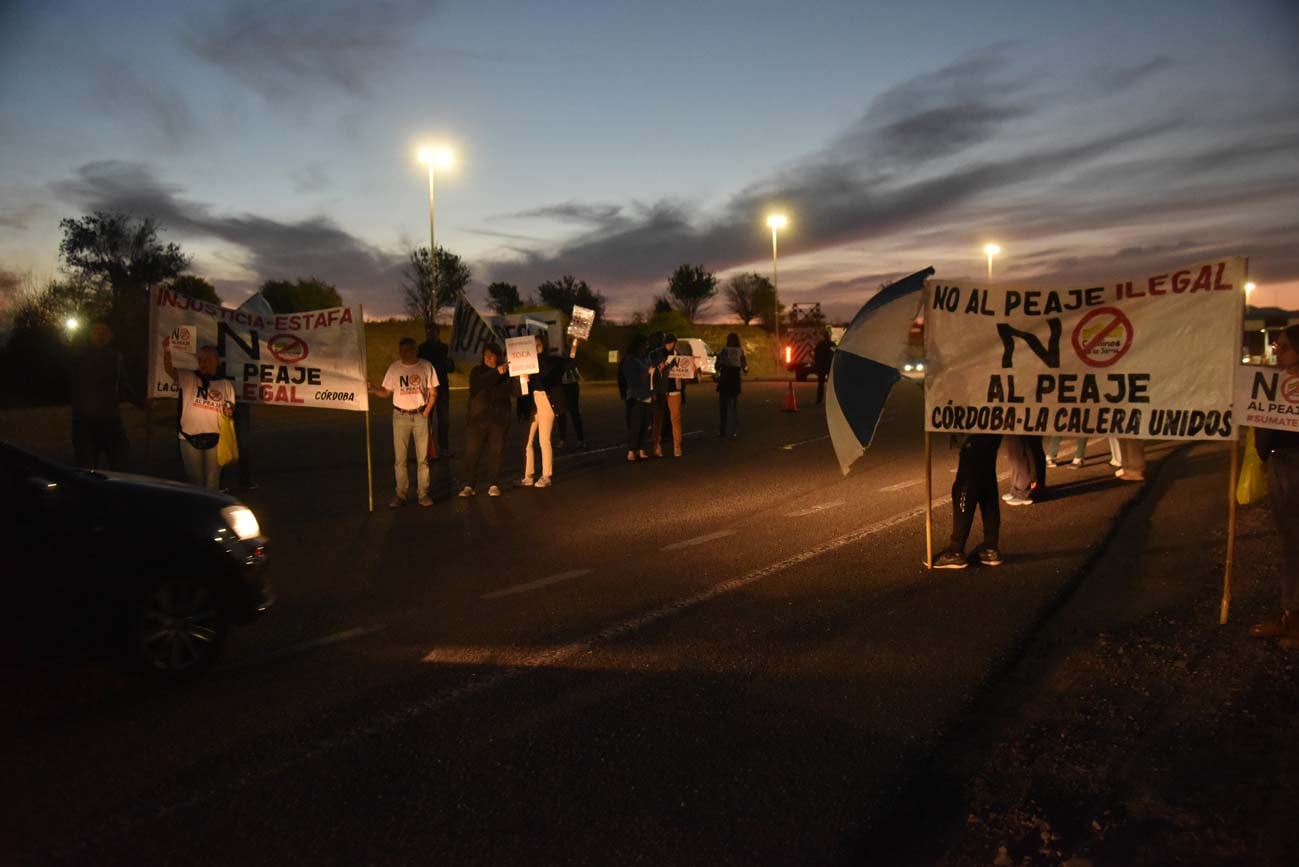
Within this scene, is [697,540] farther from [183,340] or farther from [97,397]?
[97,397]

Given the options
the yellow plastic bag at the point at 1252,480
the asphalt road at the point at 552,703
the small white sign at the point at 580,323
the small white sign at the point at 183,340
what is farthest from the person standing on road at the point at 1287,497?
the small white sign at the point at 580,323

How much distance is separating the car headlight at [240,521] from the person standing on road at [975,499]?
16.1 ft

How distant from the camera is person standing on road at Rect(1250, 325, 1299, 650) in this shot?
5.52 metres

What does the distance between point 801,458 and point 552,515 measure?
18.6 feet

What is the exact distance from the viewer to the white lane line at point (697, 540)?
8562mm

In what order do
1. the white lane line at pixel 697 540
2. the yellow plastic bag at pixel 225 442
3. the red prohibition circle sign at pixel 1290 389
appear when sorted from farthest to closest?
the yellow plastic bag at pixel 225 442, the white lane line at pixel 697 540, the red prohibition circle sign at pixel 1290 389

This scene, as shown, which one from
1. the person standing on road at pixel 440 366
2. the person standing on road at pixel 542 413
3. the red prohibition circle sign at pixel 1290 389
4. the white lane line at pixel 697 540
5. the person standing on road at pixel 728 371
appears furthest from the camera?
the person standing on road at pixel 728 371

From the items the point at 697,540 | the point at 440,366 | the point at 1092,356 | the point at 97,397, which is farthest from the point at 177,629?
the point at 440,366

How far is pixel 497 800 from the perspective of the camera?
3791 millimetres

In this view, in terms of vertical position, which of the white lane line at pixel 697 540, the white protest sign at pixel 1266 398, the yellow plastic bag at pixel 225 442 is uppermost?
the white protest sign at pixel 1266 398

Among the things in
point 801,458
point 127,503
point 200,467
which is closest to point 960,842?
point 127,503

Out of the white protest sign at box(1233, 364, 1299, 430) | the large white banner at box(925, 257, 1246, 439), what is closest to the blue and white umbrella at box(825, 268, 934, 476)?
the large white banner at box(925, 257, 1246, 439)

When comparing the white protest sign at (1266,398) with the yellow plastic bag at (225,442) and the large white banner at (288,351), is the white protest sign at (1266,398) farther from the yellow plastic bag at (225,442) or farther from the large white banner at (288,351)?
the yellow plastic bag at (225,442)

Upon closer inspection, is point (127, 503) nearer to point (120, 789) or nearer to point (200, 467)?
point (120, 789)
